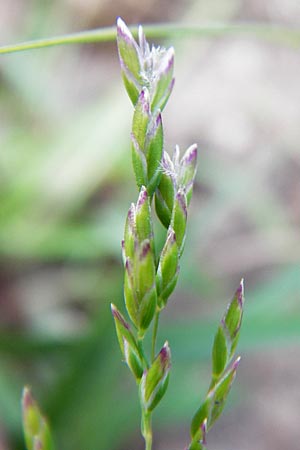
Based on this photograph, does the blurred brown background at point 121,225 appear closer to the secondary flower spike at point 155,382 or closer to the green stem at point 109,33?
the green stem at point 109,33

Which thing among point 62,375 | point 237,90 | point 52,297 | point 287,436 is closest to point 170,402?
point 62,375

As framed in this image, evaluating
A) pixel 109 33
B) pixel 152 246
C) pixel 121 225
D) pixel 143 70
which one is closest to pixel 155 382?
pixel 152 246

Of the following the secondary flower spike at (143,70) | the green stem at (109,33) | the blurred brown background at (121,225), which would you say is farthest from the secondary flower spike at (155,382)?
the blurred brown background at (121,225)

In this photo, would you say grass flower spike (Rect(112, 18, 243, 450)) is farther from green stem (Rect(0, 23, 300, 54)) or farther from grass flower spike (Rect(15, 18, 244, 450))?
green stem (Rect(0, 23, 300, 54))

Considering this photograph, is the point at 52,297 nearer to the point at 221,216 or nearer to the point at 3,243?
the point at 3,243

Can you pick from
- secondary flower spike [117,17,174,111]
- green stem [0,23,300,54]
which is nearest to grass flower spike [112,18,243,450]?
secondary flower spike [117,17,174,111]
